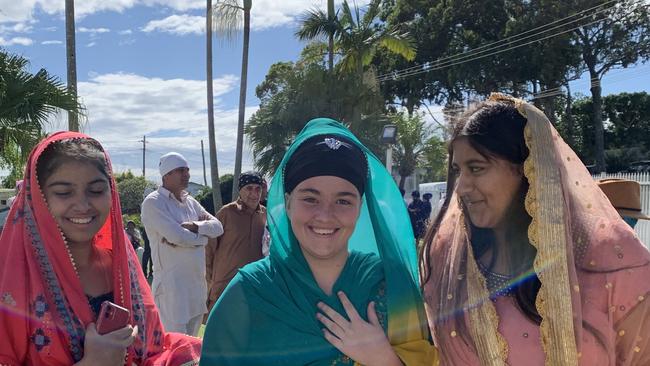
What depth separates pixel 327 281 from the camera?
1.83 m

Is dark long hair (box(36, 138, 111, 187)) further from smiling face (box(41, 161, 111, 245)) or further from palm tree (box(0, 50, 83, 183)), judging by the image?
palm tree (box(0, 50, 83, 183))

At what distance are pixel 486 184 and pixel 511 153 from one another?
0.42ft

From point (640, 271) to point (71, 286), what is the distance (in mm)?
1812

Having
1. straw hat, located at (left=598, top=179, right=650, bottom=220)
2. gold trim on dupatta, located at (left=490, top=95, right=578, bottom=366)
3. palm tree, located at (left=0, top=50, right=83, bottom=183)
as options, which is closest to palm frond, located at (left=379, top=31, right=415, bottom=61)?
palm tree, located at (left=0, top=50, right=83, bottom=183)

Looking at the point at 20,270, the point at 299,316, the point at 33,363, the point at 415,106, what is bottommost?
the point at 33,363

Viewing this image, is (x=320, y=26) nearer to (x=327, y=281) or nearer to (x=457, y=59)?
(x=457, y=59)

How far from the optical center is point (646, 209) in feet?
29.5

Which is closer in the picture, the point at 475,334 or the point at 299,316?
the point at 299,316

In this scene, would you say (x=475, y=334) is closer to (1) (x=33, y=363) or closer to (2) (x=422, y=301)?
(2) (x=422, y=301)

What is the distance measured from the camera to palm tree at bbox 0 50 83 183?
6867 mm

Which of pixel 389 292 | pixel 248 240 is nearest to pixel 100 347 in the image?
pixel 389 292

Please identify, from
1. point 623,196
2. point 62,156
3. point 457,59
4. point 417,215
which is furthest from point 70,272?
point 457,59

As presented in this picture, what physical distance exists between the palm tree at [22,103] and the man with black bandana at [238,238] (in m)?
3.27

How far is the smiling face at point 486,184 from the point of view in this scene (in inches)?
74.0
